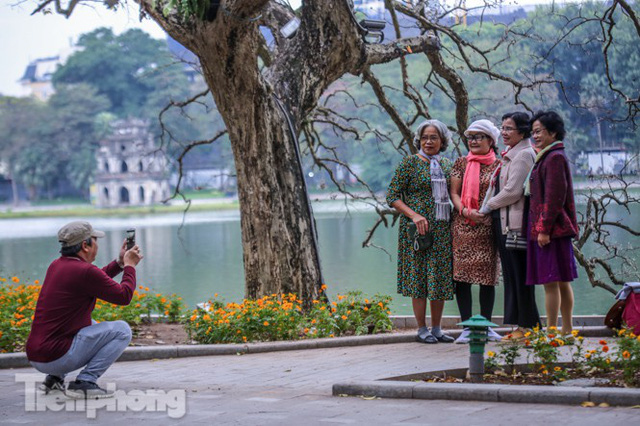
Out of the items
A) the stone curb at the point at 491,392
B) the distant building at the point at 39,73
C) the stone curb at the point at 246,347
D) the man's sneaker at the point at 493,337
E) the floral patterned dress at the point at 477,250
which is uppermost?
the distant building at the point at 39,73

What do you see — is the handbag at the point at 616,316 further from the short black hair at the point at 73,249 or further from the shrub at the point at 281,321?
the short black hair at the point at 73,249

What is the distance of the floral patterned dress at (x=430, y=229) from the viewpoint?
679cm

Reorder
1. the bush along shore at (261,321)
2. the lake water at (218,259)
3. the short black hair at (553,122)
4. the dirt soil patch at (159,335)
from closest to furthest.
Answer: the short black hair at (553,122) < the bush along shore at (261,321) < the dirt soil patch at (159,335) < the lake water at (218,259)

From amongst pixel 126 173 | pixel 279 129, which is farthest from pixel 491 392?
pixel 126 173

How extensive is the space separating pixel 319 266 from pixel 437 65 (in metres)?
3.06

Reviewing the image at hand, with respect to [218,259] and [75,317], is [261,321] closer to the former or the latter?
[75,317]

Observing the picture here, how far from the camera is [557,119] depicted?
623cm

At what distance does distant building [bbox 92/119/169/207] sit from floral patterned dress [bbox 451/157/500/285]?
6747 cm

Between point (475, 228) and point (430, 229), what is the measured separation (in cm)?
32

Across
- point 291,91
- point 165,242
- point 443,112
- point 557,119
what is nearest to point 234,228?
point 165,242

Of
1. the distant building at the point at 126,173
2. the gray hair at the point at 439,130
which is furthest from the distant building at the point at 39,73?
the gray hair at the point at 439,130

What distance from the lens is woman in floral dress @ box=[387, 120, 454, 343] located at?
679 cm

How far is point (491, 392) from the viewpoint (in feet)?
15.0

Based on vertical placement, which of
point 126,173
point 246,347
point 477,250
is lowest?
point 246,347
